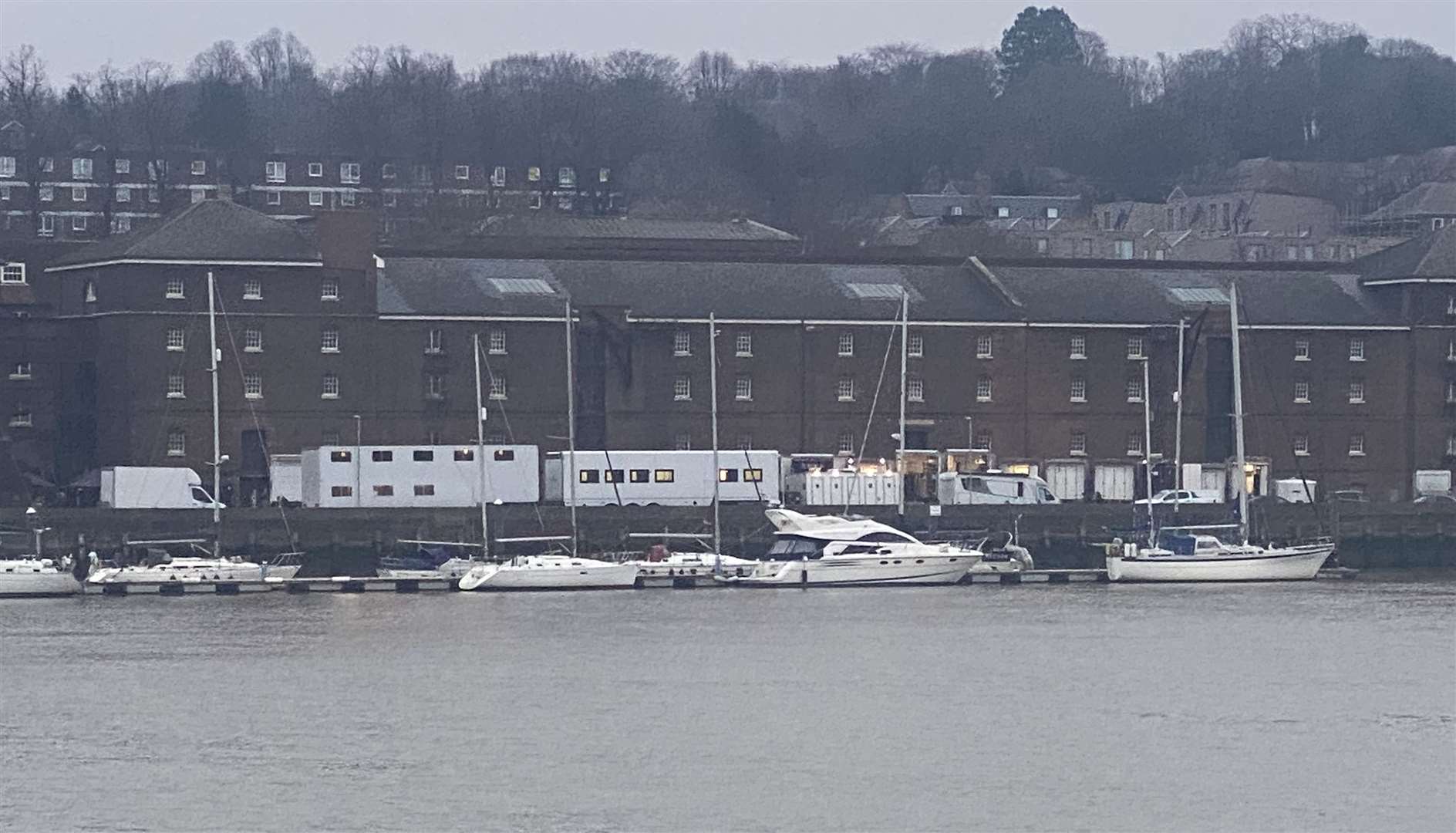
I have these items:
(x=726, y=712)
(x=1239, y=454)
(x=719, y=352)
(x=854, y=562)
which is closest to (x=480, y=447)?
(x=854, y=562)

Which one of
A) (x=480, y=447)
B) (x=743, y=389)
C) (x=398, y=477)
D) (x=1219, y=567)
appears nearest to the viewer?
(x=1219, y=567)

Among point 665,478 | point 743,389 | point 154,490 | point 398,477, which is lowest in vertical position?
point 154,490

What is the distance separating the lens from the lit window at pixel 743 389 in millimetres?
113125

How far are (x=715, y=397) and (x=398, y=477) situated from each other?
10.7 metres

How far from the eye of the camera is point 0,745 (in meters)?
57.0

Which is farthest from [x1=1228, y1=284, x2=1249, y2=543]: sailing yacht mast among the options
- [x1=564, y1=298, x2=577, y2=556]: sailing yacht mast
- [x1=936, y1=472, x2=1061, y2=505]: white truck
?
[x1=564, y1=298, x2=577, y2=556]: sailing yacht mast

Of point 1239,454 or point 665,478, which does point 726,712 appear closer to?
point 1239,454

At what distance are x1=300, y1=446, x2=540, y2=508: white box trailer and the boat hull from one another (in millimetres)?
21033

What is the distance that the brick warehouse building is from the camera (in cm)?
10919

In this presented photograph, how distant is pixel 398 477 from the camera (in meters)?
104

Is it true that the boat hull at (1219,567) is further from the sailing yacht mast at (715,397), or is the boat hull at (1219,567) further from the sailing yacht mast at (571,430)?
the sailing yacht mast at (571,430)

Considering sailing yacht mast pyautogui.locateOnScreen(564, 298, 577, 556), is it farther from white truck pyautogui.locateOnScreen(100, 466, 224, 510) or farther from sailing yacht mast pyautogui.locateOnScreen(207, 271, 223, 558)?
white truck pyautogui.locateOnScreen(100, 466, 224, 510)

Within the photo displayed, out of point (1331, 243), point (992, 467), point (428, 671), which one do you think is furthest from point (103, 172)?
point (428, 671)

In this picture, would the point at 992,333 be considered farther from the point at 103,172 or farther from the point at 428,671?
the point at 103,172
